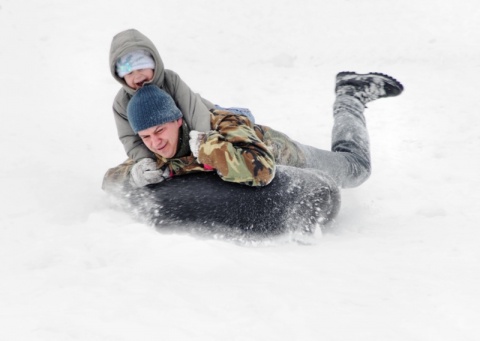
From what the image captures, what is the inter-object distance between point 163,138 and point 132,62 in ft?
1.49

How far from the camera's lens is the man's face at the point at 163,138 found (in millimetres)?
2871

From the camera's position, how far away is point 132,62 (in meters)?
2.91

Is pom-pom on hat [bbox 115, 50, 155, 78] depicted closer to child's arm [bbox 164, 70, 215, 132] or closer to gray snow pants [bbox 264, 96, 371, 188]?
child's arm [bbox 164, 70, 215, 132]

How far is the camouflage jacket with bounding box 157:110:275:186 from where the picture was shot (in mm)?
2789

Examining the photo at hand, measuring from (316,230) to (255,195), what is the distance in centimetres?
42

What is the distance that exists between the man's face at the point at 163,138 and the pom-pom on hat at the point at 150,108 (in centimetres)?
4

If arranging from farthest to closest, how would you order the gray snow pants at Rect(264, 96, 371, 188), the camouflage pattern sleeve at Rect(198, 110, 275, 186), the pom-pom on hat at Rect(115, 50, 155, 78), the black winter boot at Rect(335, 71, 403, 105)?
the black winter boot at Rect(335, 71, 403, 105), the gray snow pants at Rect(264, 96, 371, 188), the pom-pom on hat at Rect(115, 50, 155, 78), the camouflage pattern sleeve at Rect(198, 110, 275, 186)

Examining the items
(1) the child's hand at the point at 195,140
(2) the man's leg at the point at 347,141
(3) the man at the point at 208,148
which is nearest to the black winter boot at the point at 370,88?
(2) the man's leg at the point at 347,141

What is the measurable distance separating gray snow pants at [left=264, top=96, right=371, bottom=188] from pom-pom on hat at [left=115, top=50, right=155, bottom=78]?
930 millimetres

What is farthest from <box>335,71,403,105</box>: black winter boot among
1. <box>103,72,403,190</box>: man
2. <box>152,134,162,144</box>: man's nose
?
<box>152,134,162,144</box>: man's nose

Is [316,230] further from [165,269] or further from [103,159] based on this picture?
[103,159]

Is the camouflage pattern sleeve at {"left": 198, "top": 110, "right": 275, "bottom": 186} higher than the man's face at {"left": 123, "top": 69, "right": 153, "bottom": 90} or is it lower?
lower

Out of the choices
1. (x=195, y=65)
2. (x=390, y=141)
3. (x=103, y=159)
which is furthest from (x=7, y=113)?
Answer: (x=390, y=141)

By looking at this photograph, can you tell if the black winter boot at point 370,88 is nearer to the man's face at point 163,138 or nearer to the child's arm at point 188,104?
the child's arm at point 188,104
